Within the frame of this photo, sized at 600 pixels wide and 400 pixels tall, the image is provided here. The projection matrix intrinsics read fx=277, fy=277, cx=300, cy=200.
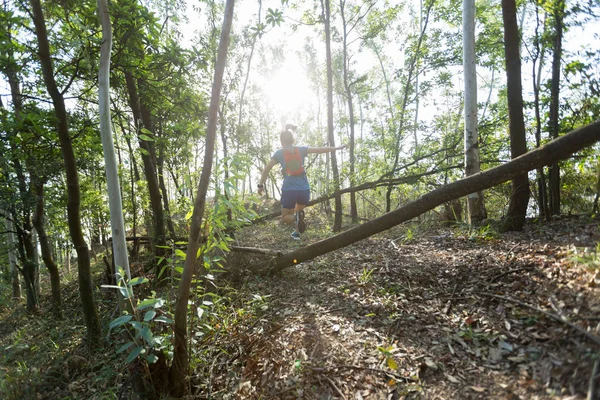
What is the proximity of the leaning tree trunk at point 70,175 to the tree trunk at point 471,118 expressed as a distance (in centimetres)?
618

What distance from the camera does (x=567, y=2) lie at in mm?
4430

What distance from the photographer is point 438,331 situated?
2.39 metres

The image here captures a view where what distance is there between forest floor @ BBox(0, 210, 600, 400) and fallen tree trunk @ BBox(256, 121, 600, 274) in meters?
0.39

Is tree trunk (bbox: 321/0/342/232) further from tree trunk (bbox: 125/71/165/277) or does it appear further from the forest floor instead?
tree trunk (bbox: 125/71/165/277)

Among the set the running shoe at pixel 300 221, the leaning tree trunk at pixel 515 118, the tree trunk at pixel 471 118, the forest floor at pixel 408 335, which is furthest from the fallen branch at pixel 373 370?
the running shoe at pixel 300 221

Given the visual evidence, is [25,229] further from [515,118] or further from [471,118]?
[515,118]

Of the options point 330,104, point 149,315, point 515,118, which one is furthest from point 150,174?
point 515,118

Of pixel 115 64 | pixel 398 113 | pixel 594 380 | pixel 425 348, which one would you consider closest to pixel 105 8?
pixel 115 64

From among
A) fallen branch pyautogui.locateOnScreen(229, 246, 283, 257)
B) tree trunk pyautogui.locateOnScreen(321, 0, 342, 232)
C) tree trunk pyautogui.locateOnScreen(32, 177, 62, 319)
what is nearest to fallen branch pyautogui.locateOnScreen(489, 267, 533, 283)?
fallen branch pyautogui.locateOnScreen(229, 246, 283, 257)

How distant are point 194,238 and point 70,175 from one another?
8.06 ft

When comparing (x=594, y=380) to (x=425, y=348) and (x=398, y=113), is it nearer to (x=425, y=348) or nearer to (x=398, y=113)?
(x=425, y=348)

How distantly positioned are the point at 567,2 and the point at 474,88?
5.39ft

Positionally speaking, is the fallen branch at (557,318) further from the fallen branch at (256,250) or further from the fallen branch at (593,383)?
the fallen branch at (256,250)

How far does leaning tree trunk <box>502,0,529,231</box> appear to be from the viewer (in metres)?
4.35
